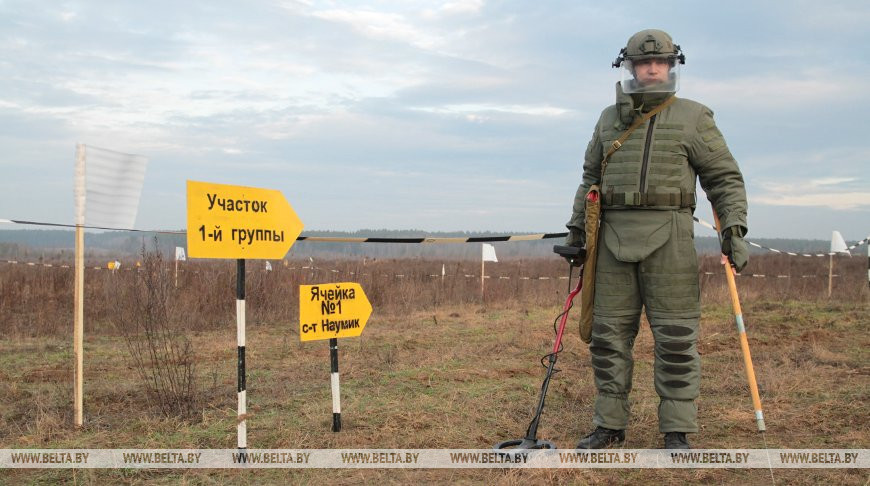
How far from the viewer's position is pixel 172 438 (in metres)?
4.55

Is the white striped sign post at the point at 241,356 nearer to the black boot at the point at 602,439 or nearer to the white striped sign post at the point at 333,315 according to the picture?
the white striped sign post at the point at 333,315

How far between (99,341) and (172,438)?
228 inches

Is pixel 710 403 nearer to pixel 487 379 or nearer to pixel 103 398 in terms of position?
pixel 487 379

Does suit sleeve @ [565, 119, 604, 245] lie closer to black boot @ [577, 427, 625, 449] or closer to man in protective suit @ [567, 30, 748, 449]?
man in protective suit @ [567, 30, 748, 449]

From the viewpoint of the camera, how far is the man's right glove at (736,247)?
13.3ft

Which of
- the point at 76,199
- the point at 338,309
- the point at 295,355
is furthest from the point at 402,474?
the point at 295,355

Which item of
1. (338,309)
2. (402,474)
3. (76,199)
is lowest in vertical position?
(402,474)

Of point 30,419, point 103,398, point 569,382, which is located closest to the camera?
point 30,419

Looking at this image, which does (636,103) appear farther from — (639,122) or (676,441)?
(676,441)

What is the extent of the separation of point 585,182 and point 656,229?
65 cm

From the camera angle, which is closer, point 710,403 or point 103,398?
point 710,403

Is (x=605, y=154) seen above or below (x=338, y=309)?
above

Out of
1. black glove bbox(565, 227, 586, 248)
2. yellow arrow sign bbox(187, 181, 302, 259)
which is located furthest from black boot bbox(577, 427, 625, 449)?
yellow arrow sign bbox(187, 181, 302, 259)

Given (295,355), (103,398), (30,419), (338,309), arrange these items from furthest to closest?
(295,355) < (103,398) < (30,419) < (338,309)
